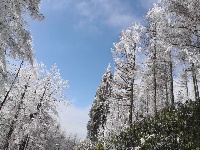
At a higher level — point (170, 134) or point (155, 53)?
point (155, 53)

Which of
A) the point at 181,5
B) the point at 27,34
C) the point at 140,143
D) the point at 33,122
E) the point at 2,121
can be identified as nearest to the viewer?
the point at 27,34

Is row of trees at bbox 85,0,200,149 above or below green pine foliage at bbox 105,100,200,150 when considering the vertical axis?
above

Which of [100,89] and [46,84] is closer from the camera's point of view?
[46,84]

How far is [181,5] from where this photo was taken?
45.4 ft

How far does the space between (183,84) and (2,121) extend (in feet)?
110

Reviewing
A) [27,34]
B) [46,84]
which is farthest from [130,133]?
[27,34]

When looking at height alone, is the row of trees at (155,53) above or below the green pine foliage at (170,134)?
above

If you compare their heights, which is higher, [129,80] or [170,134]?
[129,80]

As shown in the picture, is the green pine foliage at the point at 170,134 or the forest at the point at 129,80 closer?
the forest at the point at 129,80

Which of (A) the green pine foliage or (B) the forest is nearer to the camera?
(B) the forest

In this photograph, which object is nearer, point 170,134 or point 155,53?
point 170,134

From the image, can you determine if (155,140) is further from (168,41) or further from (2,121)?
(2,121)

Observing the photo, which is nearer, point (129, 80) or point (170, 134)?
point (170, 134)

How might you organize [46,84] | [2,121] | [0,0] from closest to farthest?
[0,0], [2,121], [46,84]
